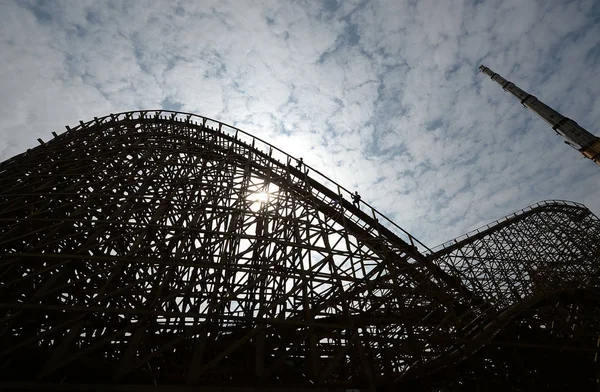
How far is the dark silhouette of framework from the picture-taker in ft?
13.1

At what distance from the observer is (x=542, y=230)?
1748 cm

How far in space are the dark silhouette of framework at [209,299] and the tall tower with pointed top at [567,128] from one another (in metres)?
13.1

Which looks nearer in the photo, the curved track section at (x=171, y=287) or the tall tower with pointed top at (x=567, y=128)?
the curved track section at (x=171, y=287)

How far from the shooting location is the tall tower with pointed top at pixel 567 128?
53.7 feet

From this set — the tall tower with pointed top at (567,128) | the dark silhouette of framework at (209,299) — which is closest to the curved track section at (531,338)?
the dark silhouette of framework at (209,299)

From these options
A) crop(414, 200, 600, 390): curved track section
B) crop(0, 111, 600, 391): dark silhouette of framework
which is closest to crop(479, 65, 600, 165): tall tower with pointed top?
crop(414, 200, 600, 390): curved track section

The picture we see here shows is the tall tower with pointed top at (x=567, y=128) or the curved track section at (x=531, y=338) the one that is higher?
the tall tower with pointed top at (x=567, y=128)

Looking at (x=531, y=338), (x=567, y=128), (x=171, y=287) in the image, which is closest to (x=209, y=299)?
(x=171, y=287)

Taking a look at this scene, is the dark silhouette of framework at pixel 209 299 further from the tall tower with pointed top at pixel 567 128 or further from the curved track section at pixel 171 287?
the tall tower with pointed top at pixel 567 128

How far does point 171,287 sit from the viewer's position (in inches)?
253

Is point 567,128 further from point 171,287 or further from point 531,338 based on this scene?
point 171,287

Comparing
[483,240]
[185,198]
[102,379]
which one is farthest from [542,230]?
[102,379]

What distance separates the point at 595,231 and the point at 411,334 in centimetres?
2136

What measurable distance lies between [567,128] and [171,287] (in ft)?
82.1
